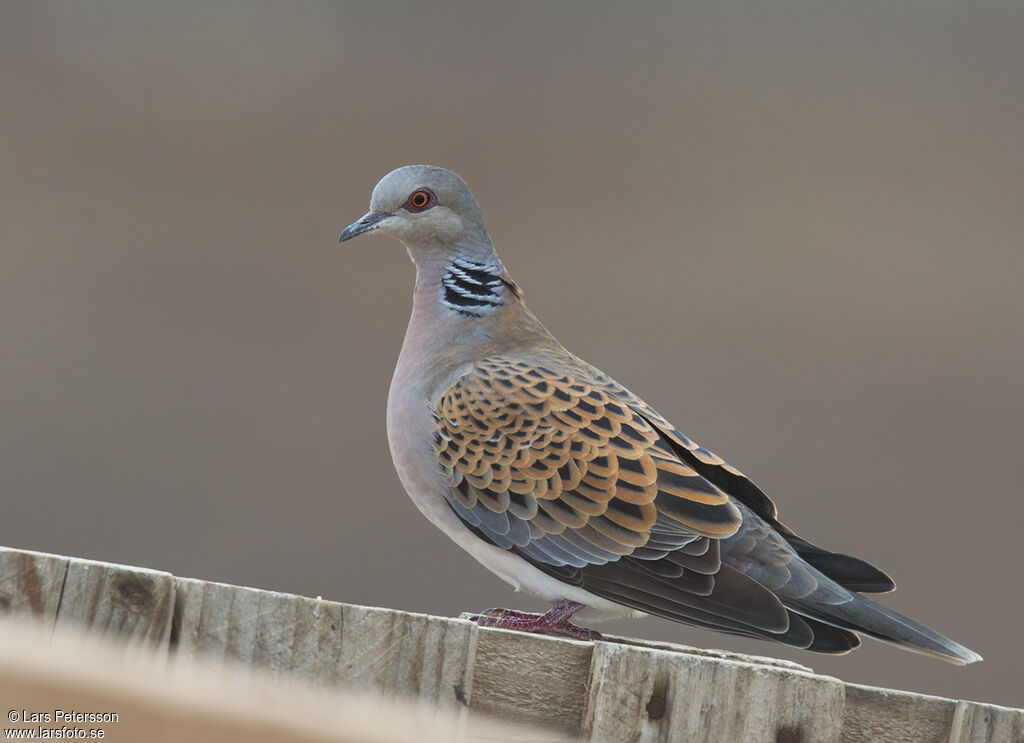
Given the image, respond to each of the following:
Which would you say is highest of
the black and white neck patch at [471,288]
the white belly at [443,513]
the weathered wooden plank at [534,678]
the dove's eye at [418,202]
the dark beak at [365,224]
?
the dove's eye at [418,202]

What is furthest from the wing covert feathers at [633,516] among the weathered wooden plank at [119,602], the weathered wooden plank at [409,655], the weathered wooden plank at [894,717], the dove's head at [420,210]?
the weathered wooden plank at [119,602]

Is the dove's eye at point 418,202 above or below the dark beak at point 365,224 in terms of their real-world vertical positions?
above

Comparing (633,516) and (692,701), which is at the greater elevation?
(633,516)

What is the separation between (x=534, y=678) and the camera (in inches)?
63.2

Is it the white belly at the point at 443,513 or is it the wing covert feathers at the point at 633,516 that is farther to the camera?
the white belly at the point at 443,513

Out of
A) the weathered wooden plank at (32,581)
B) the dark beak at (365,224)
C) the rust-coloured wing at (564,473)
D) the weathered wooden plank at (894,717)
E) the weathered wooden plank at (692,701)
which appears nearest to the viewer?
the weathered wooden plank at (32,581)

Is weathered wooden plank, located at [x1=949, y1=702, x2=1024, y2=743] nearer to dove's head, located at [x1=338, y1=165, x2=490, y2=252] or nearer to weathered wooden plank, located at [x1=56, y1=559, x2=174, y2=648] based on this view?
weathered wooden plank, located at [x1=56, y1=559, x2=174, y2=648]

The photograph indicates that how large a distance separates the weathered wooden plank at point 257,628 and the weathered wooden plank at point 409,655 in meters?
0.02

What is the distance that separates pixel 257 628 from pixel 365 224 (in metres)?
1.61

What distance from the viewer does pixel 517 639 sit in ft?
5.23

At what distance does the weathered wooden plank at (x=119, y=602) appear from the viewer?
4.73 ft

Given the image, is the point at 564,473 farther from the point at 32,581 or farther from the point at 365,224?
the point at 32,581

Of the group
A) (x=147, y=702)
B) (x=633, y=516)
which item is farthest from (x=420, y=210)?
(x=147, y=702)

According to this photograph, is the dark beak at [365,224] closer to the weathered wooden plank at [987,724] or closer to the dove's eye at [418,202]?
the dove's eye at [418,202]
